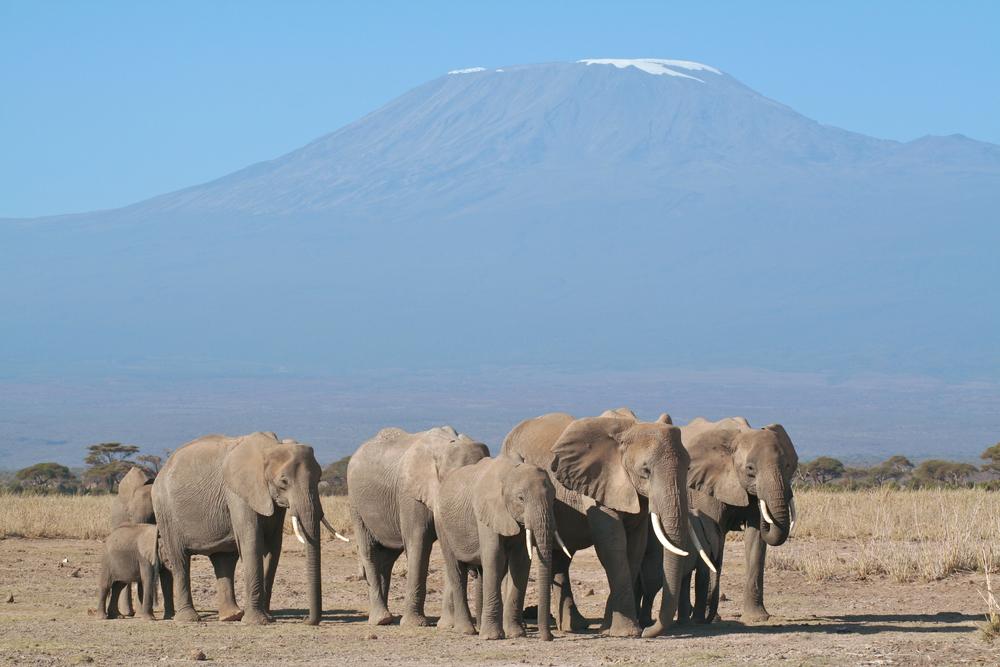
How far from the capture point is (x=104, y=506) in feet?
109

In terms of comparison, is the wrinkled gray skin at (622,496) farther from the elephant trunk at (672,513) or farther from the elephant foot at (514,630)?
the elephant foot at (514,630)

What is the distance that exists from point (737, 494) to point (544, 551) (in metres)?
2.62

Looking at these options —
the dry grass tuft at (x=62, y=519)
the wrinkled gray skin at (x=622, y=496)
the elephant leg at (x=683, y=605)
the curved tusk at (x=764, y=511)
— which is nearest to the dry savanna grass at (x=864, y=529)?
the dry grass tuft at (x=62, y=519)

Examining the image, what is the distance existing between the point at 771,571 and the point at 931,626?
5.70 m

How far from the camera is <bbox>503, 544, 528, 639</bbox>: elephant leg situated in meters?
16.5

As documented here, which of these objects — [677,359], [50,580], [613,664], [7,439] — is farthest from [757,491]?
[677,359]

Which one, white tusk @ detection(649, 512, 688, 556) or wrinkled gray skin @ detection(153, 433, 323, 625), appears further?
wrinkled gray skin @ detection(153, 433, 323, 625)

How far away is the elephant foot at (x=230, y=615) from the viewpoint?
18797 millimetres

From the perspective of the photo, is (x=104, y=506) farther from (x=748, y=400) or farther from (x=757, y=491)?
(x=748, y=400)

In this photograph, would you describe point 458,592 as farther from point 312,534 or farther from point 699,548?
point 699,548

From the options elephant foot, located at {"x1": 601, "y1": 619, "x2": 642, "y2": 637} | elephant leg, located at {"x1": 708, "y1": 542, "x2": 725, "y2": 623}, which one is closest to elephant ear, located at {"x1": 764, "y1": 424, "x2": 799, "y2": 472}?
elephant leg, located at {"x1": 708, "y1": 542, "x2": 725, "y2": 623}

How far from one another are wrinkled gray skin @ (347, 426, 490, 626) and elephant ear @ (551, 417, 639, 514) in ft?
4.71

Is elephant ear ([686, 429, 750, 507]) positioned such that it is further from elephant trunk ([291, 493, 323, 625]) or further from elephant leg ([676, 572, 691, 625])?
elephant trunk ([291, 493, 323, 625])

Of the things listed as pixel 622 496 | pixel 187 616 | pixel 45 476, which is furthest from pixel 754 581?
pixel 45 476
